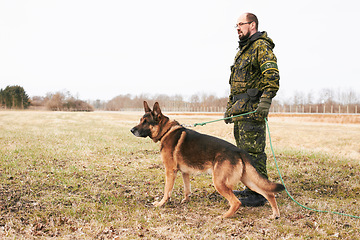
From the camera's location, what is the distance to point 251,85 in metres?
5.26

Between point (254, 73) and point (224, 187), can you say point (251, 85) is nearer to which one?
point (254, 73)

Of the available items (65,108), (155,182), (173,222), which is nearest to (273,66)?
(173,222)

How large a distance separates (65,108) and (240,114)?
111 m

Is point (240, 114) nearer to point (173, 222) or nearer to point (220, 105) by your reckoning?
point (173, 222)

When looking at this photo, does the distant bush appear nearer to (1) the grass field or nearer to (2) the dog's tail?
(1) the grass field

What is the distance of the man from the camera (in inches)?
195

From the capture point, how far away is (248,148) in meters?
5.30

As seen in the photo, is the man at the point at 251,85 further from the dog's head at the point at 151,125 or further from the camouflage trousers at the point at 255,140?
the dog's head at the point at 151,125

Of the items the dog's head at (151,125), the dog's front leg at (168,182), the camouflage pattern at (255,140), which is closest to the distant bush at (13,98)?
the dog's head at (151,125)

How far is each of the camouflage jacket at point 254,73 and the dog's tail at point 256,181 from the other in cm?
104

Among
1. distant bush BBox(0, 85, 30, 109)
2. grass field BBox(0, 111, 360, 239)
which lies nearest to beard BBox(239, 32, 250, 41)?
grass field BBox(0, 111, 360, 239)

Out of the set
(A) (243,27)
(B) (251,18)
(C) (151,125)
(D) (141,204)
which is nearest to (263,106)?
(A) (243,27)

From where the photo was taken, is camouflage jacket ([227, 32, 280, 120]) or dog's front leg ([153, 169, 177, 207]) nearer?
camouflage jacket ([227, 32, 280, 120])

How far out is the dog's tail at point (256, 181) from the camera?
4.52m
